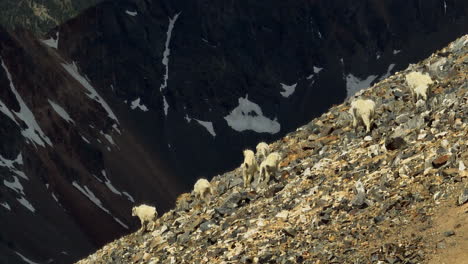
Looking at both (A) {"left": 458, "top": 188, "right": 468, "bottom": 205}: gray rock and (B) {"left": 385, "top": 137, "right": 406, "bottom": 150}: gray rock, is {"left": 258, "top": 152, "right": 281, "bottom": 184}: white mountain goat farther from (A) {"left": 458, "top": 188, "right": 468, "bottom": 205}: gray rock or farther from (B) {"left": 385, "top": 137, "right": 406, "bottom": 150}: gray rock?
(A) {"left": 458, "top": 188, "right": 468, "bottom": 205}: gray rock

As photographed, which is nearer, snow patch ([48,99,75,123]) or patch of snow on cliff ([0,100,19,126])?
patch of snow on cliff ([0,100,19,126])

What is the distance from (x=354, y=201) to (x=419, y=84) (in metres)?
8.90

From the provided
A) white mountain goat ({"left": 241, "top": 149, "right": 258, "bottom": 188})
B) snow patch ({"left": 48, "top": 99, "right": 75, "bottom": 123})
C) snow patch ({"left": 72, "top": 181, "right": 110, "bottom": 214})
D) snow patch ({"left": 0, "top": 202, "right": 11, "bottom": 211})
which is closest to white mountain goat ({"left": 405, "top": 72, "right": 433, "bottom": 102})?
white mountain goat ({"left": 241, "top": 149, "right": 258, "bottom": 188})

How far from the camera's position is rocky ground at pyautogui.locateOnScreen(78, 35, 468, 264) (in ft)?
70.9

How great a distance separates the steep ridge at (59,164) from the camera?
13912 centimetres

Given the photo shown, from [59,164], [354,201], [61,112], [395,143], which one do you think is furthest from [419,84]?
[61,112]

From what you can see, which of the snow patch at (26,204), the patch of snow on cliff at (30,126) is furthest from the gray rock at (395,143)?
the patch of snow on cliff at (30,126)

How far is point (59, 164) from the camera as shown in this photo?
165875mm

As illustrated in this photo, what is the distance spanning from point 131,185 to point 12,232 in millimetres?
38006

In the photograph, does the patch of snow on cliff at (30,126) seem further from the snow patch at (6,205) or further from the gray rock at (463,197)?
the gray rock at (463,197)

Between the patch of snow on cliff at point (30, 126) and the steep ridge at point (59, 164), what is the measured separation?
7.7 inches

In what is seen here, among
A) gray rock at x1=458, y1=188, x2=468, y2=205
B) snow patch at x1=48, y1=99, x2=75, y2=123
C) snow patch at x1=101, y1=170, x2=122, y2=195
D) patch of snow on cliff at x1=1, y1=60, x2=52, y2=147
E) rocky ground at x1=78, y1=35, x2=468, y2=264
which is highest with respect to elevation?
snow patch at x1=48, y1=99, x2=75, y2=123

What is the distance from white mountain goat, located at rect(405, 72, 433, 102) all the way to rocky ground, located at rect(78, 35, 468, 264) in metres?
0.35

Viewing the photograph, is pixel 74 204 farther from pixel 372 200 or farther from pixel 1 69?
pixel 372 200
